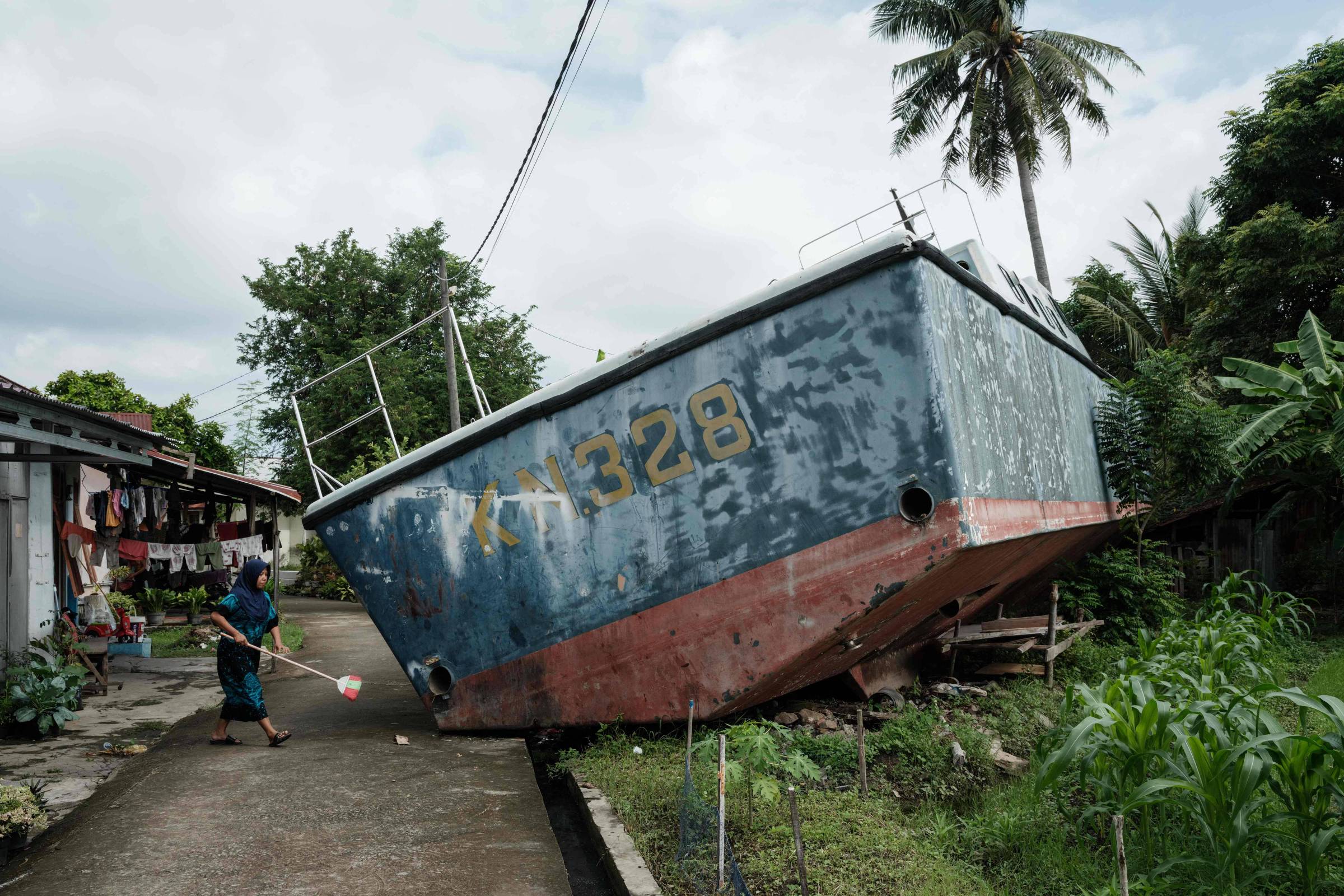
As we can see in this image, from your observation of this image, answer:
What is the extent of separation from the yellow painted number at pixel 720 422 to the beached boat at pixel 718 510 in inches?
0.4

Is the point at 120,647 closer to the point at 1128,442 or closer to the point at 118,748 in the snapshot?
the point at 118,748

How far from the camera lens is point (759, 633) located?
5.46 m

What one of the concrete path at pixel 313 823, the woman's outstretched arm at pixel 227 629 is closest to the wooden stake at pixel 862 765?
the concrete path at pixel 313 823

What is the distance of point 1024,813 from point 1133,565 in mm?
5824

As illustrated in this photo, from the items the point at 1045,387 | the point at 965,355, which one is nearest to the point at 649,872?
the point at 965,355

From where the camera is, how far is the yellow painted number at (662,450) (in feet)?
18.3

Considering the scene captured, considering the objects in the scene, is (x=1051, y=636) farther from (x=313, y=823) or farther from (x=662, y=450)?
(x=313, y=823)

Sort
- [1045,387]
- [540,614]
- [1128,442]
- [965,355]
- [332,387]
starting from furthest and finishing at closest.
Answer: [332,387] → [1128,442] → [1045,387] → [540,614] → [965,355]

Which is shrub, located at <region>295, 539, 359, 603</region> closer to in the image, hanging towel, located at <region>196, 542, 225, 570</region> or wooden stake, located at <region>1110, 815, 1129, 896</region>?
hanging towel, located at <region>196, 542, 225, 570</region>

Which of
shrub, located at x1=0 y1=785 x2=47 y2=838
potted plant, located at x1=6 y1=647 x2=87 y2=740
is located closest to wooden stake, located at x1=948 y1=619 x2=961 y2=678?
shrub, located at x1=0 y1=785 x2=47 y2=838

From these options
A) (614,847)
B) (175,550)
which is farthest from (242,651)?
(175,550)

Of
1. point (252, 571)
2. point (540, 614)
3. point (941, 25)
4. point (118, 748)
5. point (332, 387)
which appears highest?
point (941, 25)

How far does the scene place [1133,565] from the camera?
31.6 ft

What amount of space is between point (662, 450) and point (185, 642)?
9506 millimetres
